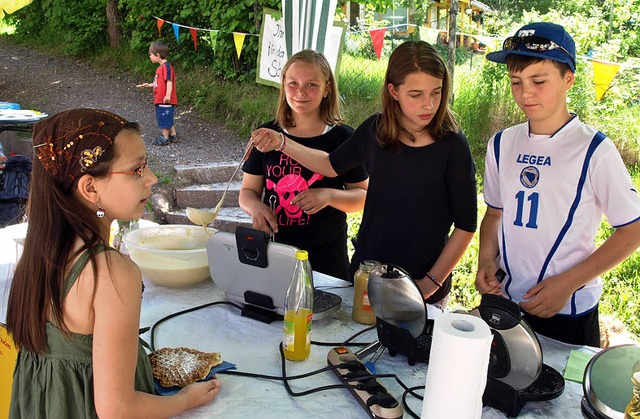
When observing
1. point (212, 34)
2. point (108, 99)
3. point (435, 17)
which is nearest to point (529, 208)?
point (212, 34)

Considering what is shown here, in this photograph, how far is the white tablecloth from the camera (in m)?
Result: 1.40

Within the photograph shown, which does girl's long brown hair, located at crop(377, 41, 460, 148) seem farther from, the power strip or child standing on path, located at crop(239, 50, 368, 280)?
the power strip

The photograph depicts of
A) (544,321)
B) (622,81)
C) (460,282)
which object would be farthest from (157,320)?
(622,81)

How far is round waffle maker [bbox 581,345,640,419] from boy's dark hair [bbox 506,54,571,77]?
91 cm

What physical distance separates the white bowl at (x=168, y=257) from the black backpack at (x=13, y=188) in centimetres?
276

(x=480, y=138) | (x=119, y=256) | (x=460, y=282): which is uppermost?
(x=119, y=256)

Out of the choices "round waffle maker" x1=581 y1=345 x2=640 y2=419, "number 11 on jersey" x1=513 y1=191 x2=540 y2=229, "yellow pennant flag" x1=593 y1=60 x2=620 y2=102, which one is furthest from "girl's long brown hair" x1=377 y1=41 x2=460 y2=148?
"yellow pennant flag" x1=593 y1=60 x2=620 y2=102

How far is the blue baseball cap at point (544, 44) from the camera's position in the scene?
1.81 metres

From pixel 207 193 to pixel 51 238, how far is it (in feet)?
16.0

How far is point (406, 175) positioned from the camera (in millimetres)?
2104

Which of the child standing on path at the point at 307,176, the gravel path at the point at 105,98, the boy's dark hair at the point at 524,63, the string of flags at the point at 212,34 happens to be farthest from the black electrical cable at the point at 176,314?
the string of flags at the point at 212,34

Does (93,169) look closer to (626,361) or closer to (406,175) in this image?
(406,175)

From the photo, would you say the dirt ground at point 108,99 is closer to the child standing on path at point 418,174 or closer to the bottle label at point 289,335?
the child standing on path at point 418,174

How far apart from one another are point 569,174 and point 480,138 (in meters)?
5.55
